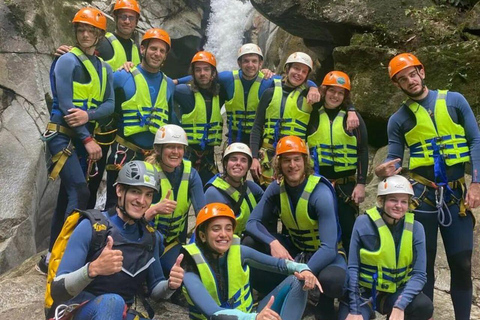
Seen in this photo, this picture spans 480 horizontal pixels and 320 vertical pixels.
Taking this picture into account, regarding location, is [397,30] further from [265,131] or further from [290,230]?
[290,230]

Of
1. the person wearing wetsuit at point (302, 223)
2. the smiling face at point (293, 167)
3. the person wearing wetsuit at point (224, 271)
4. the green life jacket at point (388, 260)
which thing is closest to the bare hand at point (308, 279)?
the person wearing wetsuit at point (224, 271)

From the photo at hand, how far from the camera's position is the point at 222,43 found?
19.5 metres

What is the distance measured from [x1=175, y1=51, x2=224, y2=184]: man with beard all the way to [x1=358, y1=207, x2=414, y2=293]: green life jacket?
263 cm

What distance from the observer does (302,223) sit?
4570 millimetres

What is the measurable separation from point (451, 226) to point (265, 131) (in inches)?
97.1

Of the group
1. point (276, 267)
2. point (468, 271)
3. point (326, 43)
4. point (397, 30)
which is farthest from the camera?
point (326, 43)

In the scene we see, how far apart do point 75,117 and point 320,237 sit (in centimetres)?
280

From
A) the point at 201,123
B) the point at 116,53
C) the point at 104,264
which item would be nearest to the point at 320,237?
the point at 104,264

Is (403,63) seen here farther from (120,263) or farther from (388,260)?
(120,263)

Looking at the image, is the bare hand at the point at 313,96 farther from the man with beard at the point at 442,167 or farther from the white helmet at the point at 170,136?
the white helmet at the point at 170,136

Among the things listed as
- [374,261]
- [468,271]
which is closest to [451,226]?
[468,271]

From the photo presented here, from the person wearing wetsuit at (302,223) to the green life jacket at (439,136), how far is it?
3.22 feet

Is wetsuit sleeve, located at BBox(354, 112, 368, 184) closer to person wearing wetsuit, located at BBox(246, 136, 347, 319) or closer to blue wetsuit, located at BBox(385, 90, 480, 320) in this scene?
blue wetsuit, located at BBox(385, 90, 480, 320)

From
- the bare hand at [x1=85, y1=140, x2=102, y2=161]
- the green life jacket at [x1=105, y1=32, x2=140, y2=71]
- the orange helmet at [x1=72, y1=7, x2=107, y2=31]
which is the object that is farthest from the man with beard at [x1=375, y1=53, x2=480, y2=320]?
the green life jacket at [x1=105, y1=32, x2=140, y2=71]
